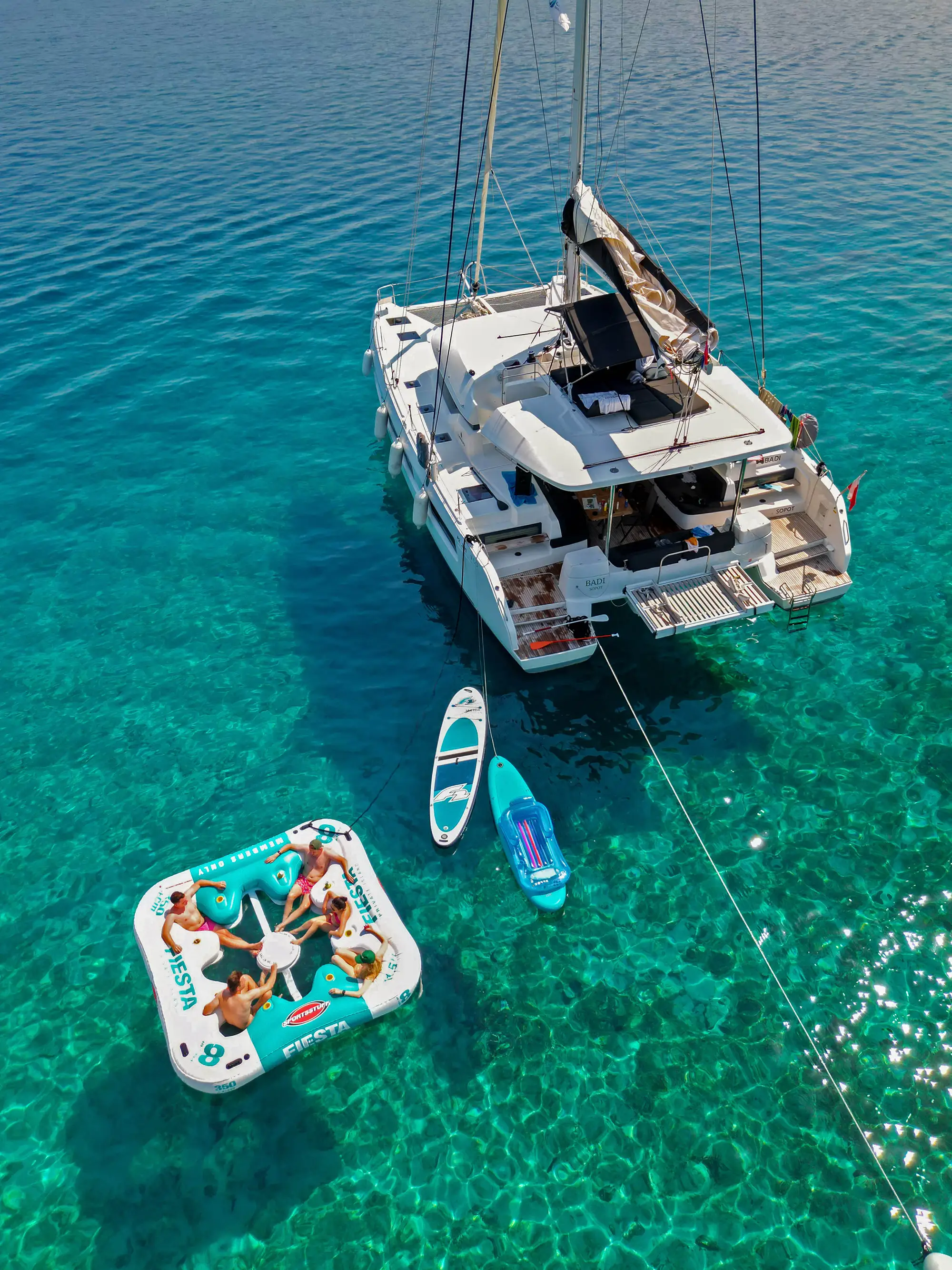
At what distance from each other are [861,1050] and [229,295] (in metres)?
32.5

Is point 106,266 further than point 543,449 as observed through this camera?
Yes

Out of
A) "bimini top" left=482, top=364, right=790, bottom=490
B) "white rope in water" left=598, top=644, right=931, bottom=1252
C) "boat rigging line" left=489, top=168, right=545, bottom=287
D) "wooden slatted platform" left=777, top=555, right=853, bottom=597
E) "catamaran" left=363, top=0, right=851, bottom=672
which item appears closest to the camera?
"white rope in water" left=598, top=644, right=931, bottom=1252

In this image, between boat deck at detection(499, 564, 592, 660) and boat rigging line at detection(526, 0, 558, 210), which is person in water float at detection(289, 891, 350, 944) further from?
boat rigging line at detection(526, 0, 558, 210)

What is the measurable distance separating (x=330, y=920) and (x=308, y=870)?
3.80ft

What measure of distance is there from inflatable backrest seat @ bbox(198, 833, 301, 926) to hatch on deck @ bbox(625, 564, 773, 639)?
299 inches

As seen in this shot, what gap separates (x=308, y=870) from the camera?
14234 mm

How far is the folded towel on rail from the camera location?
16.1 m

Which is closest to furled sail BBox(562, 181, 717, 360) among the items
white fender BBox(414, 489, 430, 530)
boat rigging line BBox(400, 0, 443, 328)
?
white fender BBox(414, 489, 430, 530)

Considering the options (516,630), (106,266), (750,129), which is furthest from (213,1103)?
(750,129)

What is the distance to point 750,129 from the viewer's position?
45500 mm

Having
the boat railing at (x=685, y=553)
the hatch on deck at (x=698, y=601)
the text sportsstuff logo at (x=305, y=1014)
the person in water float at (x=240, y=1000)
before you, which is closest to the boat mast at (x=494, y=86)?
the boat railing at (x=685, y=553)

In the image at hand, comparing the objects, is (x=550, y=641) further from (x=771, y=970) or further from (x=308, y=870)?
(x=771, y=970)

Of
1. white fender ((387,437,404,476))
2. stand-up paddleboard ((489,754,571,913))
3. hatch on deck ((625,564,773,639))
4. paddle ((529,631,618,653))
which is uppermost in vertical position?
white fender ((387,437,404,476))

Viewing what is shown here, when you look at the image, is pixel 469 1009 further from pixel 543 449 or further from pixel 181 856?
pixel 543 449
